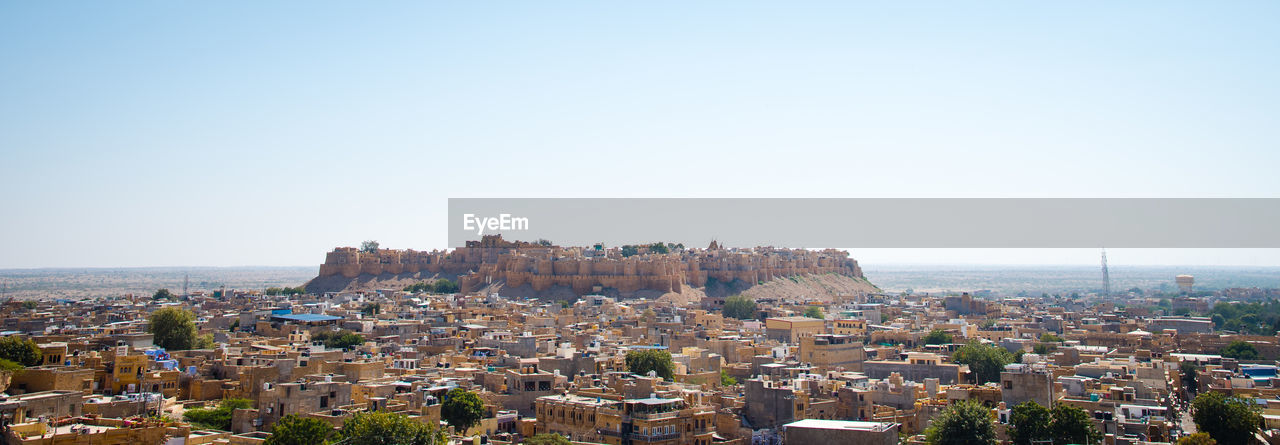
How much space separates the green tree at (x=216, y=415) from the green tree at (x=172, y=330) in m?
14.7

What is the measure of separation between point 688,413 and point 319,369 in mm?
11506

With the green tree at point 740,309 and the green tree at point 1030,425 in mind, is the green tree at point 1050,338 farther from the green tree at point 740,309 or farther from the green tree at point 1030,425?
the green tree at point 1030,425

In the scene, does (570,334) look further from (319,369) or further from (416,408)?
(416,408)

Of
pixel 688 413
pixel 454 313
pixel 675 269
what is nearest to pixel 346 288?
pixel 675 269

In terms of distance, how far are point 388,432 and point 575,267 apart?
67538 mm

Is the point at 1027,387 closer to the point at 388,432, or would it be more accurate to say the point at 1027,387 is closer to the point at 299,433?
the point at 388,432

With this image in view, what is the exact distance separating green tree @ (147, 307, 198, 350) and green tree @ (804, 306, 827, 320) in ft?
120

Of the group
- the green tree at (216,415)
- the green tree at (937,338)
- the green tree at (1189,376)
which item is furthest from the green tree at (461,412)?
the green tree at (937,338)

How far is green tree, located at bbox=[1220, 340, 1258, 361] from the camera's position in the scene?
51.0m

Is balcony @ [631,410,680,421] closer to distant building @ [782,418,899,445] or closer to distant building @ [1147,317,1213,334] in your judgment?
distant building @ [782,418,899,445]

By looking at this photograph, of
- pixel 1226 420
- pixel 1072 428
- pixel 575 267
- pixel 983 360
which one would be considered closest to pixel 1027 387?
pixel 1072 428

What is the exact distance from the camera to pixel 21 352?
3322cm

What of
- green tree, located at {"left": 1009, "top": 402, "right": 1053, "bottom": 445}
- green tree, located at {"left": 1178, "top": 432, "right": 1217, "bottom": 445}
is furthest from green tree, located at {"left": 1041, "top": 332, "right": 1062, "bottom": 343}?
green tree, located at {"left": 1178, "top": 432, "right": 1217, "bottom": 445}

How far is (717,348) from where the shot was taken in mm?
47344
